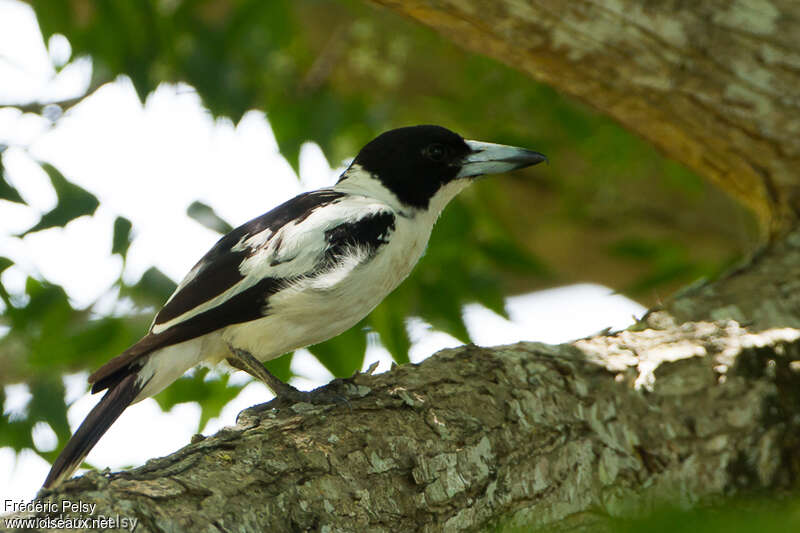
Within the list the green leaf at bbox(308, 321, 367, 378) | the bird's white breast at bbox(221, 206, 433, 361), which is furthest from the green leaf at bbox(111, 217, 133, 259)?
the green leaf at bbox(308, 321, 367, 378)

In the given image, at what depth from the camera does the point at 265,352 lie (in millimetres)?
3086

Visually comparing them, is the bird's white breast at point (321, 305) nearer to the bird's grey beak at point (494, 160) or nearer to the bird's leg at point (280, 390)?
the bird's leg at point (280, 390)

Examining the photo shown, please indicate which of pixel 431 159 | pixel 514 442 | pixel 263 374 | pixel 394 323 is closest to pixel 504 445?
pixel 514 442

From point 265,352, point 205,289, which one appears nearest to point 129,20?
point 205,289

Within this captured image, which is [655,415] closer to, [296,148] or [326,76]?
[296,148]

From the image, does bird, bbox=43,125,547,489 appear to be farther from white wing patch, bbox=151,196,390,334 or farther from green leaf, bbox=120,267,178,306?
green leaf, bbox=120,267,178,306

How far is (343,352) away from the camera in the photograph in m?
3.46

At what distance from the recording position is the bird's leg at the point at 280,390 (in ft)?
8.87

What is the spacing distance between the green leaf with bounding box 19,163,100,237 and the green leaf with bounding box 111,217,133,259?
0.48 feet

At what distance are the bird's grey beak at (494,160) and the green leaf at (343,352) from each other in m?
0.88

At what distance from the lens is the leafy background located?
349 centimetres

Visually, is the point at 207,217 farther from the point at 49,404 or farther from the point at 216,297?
the point at 49,404

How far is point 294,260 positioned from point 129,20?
166 centimetres

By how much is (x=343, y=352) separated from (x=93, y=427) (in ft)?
3.56
